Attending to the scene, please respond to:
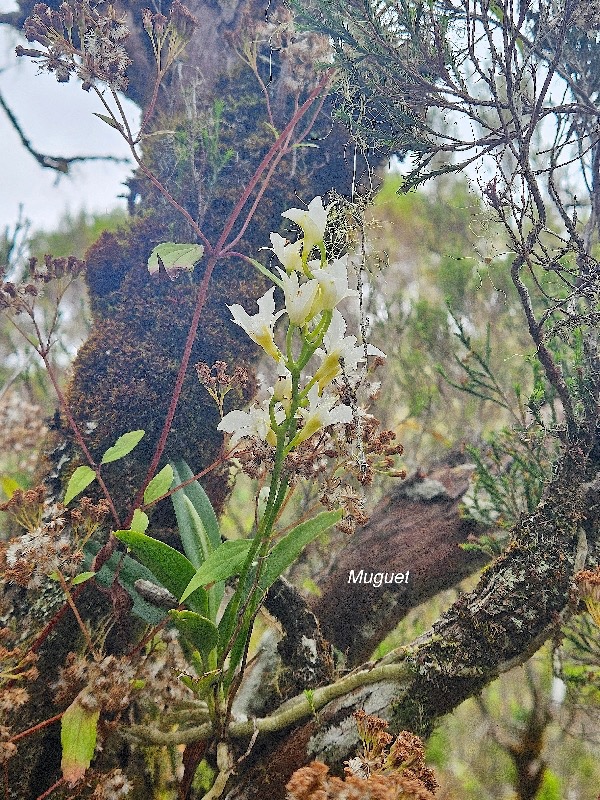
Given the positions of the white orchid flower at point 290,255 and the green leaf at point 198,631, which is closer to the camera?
the white orchid flower at point 290,255

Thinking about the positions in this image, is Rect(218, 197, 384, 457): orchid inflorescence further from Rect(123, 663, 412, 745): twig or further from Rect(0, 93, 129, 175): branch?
Rect(0, 93, 129, 175): branch

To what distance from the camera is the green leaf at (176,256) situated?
3.95 ft

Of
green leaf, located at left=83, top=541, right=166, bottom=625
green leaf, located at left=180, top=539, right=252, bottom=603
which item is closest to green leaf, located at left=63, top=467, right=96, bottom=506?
green leaf, located at left=83, top=541, right=166, bottom=625

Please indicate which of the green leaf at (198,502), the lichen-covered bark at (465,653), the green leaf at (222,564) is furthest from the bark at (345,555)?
the green leaf at (222,564)

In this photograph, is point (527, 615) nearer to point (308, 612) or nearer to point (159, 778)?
point (308, 612)

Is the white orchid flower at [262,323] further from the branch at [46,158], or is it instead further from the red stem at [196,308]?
the branch at [46,158]

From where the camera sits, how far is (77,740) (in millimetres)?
896

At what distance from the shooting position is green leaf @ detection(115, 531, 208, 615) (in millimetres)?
932

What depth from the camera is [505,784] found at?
1.66m

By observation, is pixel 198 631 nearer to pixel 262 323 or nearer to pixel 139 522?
pixel 139 522

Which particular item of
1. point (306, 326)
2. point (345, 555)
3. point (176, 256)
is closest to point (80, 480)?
point (176, 256)

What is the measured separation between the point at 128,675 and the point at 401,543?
2.51 ft

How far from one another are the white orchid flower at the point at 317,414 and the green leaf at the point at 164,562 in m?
0.31

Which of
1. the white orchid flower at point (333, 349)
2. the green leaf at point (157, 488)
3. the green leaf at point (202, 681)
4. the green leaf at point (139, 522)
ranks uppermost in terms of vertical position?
the white orchid flower at point (333, 349)
